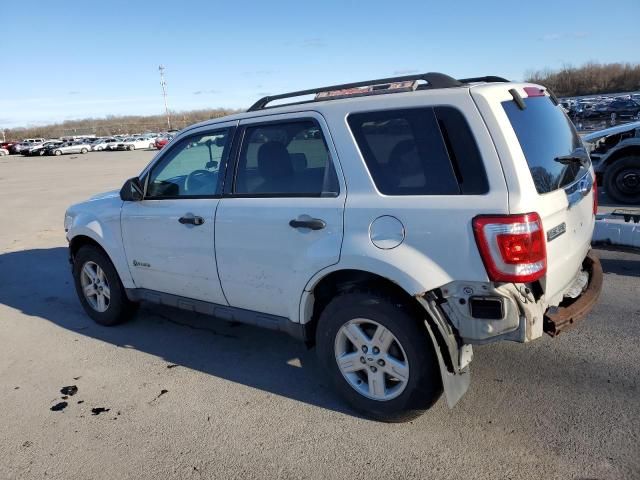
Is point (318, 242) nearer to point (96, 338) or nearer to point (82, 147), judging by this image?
point (96, 338)

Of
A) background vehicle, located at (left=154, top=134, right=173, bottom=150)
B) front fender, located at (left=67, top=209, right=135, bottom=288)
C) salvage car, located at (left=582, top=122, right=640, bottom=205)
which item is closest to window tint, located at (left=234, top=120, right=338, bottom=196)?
background vehicle, located at (left=154, top=134, right=173, bottom=150)

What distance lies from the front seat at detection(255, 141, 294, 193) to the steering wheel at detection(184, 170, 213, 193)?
0.52 m

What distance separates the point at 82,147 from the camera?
55.8m

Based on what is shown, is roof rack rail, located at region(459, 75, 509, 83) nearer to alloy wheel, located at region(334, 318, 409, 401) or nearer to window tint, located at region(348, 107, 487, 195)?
window tint, located at region(348, 107, 487, 195)

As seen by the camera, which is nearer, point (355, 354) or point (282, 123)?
point (355, 354)

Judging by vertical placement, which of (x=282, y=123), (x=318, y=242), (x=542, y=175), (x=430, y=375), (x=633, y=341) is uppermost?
(x=282, y=123)

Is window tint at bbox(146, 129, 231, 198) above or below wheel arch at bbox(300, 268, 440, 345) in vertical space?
above

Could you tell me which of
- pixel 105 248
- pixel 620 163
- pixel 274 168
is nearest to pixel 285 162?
pixel 274 168

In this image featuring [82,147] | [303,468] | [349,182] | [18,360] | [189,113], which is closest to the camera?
[303,468]

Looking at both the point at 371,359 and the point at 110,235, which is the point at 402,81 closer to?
the point at 371,359

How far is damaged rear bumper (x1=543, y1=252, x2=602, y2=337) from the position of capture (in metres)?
2.88

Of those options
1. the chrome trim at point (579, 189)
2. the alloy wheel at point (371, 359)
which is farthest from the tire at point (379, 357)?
the chrome trim at point (579, 189)

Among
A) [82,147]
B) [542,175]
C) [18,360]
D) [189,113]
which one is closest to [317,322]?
[542,175]

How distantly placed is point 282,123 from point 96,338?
9.05 feet
